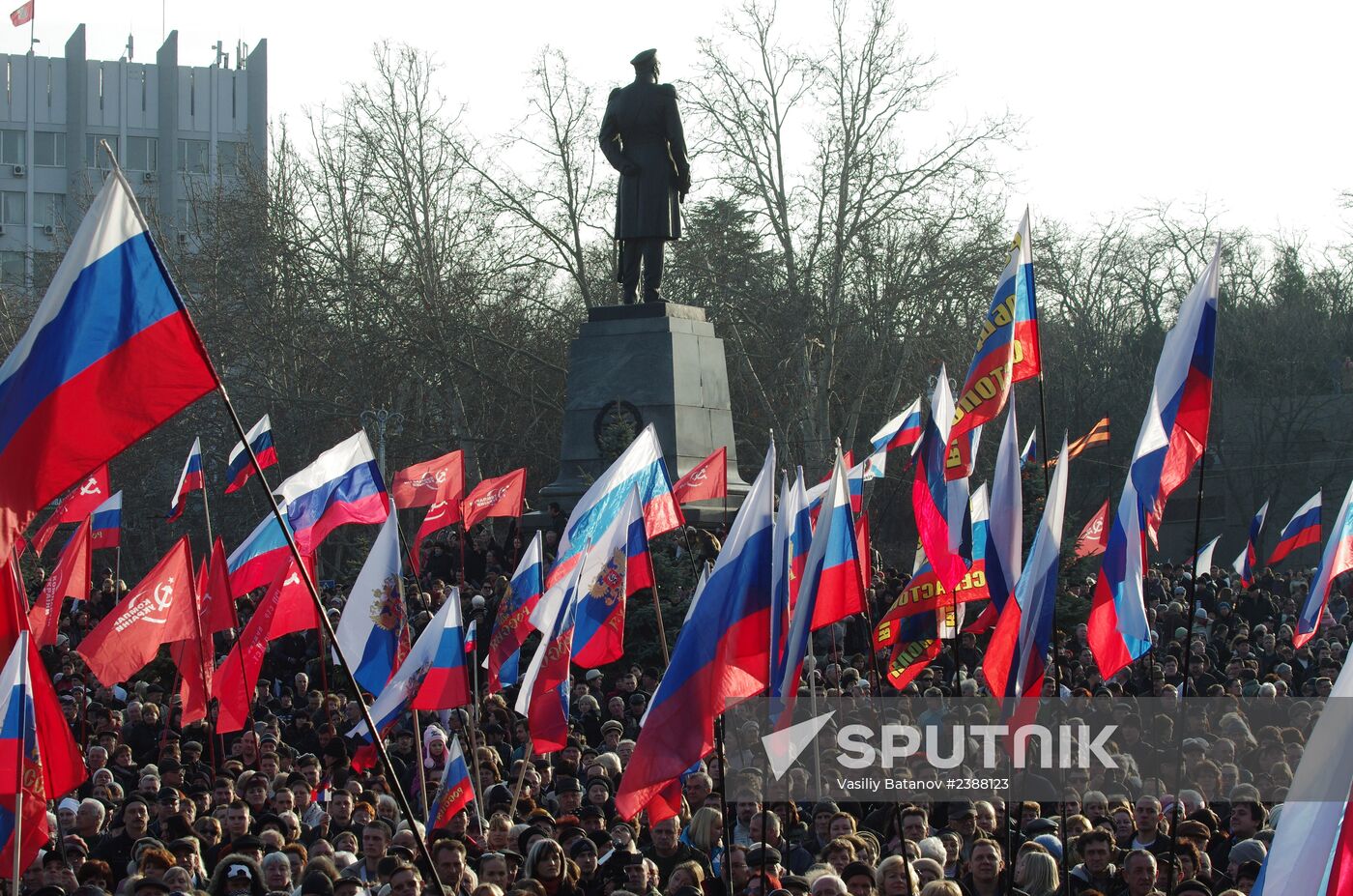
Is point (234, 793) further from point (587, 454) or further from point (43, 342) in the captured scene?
point (587, 454)

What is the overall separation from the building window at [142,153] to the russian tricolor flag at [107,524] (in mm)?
57664

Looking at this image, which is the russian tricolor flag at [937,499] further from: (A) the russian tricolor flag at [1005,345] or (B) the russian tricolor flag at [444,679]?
(B) the russian tricolor flag at [444,679]

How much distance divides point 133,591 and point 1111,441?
3823 cm

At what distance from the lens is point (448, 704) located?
35.1 feet

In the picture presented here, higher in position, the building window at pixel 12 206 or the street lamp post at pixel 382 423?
the building window at pixel 12 206

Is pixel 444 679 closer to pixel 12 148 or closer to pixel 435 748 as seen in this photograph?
pixel 435 748

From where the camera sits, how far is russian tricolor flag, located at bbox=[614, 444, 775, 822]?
22.9 ft

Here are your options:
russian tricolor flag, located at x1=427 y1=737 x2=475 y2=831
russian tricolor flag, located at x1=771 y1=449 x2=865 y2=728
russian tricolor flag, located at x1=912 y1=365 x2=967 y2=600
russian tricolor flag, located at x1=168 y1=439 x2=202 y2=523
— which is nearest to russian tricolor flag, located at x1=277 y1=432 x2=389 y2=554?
russian tricolor flag, located at x1=427 y1=737 x2=475 y2=831

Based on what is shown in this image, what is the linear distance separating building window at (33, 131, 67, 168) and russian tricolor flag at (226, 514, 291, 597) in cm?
6568

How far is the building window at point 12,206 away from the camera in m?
73.3

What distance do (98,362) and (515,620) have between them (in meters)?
6.41

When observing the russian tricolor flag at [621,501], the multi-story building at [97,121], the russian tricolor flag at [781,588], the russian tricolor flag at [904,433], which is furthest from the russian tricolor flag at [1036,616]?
the multi-story building at [97,121]

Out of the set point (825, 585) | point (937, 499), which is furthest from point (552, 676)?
point (937, 499)

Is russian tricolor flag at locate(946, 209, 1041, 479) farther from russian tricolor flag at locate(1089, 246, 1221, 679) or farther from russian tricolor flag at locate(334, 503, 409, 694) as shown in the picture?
russian tricolor flag at locate(334, 503, 409, 694)
